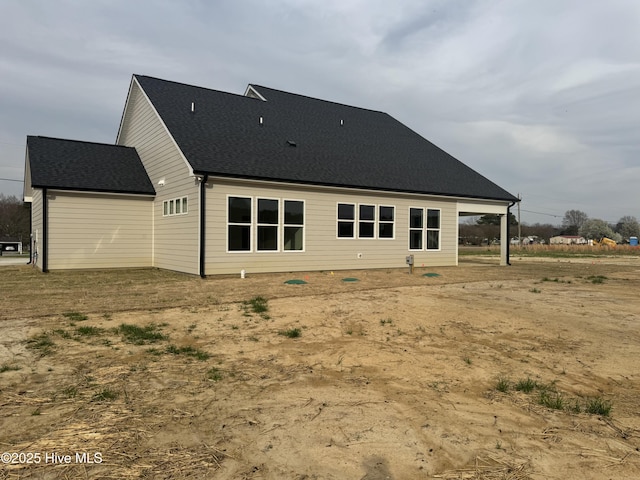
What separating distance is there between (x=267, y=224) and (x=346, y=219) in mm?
3551

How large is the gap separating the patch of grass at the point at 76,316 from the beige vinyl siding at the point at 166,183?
613cm

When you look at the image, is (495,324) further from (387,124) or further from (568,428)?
(387,124)

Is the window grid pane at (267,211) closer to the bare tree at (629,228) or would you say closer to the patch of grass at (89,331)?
the patch of grass at (89,331)

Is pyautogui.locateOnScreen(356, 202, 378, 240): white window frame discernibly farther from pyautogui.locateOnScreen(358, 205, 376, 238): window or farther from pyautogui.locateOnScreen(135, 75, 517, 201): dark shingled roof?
pyautogui.locateOnScreen(135, 75, 517, 201): dark shingled roof

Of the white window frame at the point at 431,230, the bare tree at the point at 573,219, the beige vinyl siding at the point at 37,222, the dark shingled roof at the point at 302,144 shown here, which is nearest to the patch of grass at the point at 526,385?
the dark shingled roof at the point at 302,144

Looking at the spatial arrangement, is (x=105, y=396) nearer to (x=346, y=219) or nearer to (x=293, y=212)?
(x=293, y=212)

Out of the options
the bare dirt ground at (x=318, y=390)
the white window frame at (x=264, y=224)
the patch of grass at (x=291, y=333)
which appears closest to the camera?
the bare dirt ground at (x=318, y=390)

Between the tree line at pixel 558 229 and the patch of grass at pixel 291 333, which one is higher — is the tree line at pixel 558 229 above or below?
above

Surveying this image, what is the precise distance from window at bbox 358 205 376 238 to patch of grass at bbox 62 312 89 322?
11.6 metres

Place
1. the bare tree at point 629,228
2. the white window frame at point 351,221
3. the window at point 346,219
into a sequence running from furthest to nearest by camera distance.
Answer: the bare tree at point 629,228, the window at point 346,219, the white window frame at point 351,221

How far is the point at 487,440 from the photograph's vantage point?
3271 mm

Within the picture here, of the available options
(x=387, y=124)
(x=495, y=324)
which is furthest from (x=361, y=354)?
(x=387, y=124)

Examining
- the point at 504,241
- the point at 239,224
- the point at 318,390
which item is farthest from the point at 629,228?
the point at 318,390

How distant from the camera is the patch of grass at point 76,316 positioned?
7.21 metres
